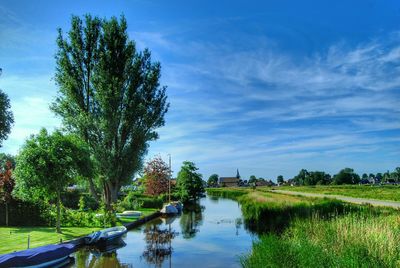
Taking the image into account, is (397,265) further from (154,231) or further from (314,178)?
(314,178)

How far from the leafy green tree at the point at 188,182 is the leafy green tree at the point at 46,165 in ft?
166

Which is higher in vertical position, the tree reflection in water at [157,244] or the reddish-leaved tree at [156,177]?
the reddish-leaved tree at [156,177]

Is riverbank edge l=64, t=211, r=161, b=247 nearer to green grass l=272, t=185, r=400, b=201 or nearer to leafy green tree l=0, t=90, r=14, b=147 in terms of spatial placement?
leafy green tree l=0, t=90, r=14, b=147

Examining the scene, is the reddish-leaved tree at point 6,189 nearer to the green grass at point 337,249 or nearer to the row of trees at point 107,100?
the row of trees at point 107,100

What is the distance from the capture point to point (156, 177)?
63.6 metres

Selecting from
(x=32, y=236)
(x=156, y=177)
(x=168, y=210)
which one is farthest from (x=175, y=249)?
(x=156, y=177)

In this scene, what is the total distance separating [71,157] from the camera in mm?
22844

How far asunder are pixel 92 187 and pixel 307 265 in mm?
25851

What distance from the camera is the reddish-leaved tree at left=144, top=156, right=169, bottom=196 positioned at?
62438 millimetres

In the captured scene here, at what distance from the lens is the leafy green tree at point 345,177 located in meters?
158

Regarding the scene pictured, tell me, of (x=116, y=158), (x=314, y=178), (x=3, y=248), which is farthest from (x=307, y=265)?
(x=314, y=178)

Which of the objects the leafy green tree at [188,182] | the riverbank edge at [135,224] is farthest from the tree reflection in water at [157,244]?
the leafy green tree at [188,182]

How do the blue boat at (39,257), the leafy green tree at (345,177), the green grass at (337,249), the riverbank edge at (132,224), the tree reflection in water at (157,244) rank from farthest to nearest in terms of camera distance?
the leafy green tree at (345,177)
the riverbank edge at (132,224)
the tree reflection in water at (157,244)
the blue boat at (39,257)
the green grass at (337,249)

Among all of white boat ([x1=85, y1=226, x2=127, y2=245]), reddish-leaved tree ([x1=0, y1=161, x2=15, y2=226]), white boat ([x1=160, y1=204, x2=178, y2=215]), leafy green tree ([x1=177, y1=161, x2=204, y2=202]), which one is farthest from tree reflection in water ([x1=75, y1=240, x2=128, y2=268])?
leafy green tree ([x1=177, y1=161, x2=204, y2=202])
